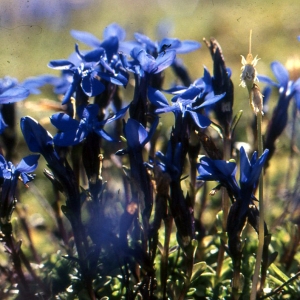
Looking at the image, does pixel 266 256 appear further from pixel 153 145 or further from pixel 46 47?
pixel 46 47

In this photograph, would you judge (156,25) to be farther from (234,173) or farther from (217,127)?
(234,173)

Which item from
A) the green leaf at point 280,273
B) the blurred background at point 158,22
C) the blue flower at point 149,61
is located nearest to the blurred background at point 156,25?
the blurred background at point 158,22

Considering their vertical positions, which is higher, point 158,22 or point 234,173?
point 158,22

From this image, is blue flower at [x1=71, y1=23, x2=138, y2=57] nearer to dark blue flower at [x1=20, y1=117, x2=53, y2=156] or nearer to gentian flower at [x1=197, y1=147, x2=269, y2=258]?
dark blue flower at [x1=20, y1=117, x2=53, y2=156]

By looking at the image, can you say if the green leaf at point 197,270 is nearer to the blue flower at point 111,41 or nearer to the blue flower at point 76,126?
the blue flower at point 76,126

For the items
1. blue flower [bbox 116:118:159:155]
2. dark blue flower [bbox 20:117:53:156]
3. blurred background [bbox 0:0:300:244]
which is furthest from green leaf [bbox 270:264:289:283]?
blurred background [bbox 0:0:300:244]

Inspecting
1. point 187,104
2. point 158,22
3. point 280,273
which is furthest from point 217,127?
point 158,22
